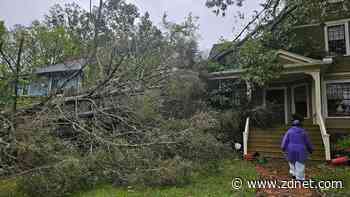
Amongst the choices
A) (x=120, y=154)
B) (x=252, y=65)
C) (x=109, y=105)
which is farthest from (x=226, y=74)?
(x=120, y=154)

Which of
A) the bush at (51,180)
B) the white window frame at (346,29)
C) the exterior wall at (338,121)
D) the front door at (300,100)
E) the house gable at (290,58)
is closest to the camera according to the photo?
the bush at (51,180)

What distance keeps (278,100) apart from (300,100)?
1.03 meters

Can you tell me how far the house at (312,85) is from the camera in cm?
951

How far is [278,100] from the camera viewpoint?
492 inches

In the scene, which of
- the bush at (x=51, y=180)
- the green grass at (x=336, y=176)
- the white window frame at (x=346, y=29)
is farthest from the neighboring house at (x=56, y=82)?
the white window frame at (x=346, y=29)

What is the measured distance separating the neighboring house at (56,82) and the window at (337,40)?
11335 millimetres

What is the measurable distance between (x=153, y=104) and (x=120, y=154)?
8.12 feet

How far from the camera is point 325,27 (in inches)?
457

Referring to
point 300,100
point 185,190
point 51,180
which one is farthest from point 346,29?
point 51,180

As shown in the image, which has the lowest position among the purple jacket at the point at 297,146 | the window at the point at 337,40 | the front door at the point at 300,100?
the purple jacket at the point at 297,146

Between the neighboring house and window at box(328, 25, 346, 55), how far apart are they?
11335 millimetres

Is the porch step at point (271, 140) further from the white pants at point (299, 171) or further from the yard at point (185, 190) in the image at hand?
the white pants at point (299, 171)

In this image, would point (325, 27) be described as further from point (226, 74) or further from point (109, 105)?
point (109, 105)

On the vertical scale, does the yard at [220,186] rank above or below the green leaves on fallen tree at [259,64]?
below
